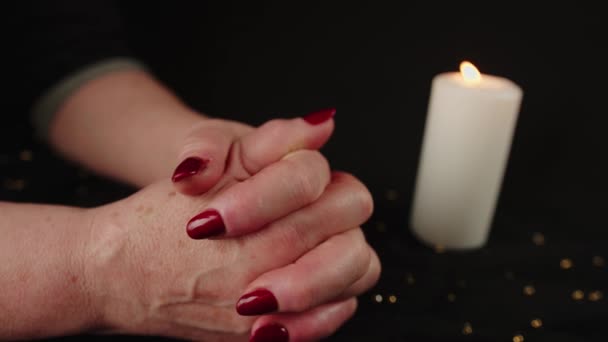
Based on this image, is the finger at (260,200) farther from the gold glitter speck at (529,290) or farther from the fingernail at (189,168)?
the gold glitter speck at (529,290)

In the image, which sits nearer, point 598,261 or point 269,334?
point 269,334

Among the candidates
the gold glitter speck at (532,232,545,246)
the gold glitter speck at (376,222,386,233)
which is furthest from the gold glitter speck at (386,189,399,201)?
the gold glitter speck at (532,232,545,246)

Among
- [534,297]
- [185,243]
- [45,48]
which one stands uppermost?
[45,48]

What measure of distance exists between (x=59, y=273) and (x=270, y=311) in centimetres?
22

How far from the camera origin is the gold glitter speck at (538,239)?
2.83ft

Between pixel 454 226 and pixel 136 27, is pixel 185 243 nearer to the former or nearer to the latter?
pixel 454 226

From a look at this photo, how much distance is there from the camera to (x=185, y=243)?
1.78 feet

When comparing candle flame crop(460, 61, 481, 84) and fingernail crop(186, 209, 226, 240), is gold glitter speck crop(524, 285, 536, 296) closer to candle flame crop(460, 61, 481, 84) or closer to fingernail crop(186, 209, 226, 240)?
candle flame crop(460, 61, 481, 84)

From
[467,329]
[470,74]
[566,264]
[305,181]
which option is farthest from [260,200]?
[566,264]

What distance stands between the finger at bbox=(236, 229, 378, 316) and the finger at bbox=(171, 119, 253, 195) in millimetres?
113

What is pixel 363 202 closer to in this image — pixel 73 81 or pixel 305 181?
pixel 305 181

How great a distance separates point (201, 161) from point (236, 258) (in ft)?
0.35

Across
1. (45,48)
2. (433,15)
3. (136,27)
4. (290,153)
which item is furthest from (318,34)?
(290,153)

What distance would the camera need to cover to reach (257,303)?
0.50 metres
